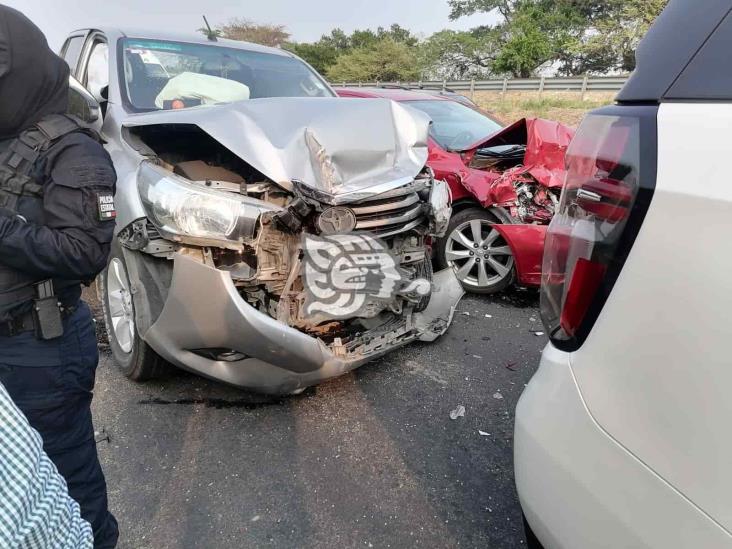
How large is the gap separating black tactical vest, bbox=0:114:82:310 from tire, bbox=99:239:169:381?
1116mm

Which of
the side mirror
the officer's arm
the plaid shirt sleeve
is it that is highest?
the side mirror

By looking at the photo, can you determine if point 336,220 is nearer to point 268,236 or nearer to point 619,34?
point 268,236

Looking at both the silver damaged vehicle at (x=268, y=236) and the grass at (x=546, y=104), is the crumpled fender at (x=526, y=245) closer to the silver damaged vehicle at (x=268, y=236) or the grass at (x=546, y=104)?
the silver damaged vehicle at (x=268, y=236)

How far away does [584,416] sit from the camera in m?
1.08

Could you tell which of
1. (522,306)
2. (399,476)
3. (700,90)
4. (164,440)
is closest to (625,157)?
(700,90)

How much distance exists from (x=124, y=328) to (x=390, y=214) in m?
1.68

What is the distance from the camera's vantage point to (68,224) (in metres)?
1.46

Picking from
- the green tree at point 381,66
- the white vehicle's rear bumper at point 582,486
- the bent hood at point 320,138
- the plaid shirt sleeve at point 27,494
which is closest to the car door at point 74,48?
the bent hood at point 320,138

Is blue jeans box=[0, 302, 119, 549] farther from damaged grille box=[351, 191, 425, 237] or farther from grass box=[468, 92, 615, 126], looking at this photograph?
grass box=[468, 92, 615, 126]

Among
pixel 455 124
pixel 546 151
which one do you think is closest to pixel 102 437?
pixel 546 151

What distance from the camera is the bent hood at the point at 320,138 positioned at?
2260 millimetres

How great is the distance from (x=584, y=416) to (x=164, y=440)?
204cm

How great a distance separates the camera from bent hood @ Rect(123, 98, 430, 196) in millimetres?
2260
